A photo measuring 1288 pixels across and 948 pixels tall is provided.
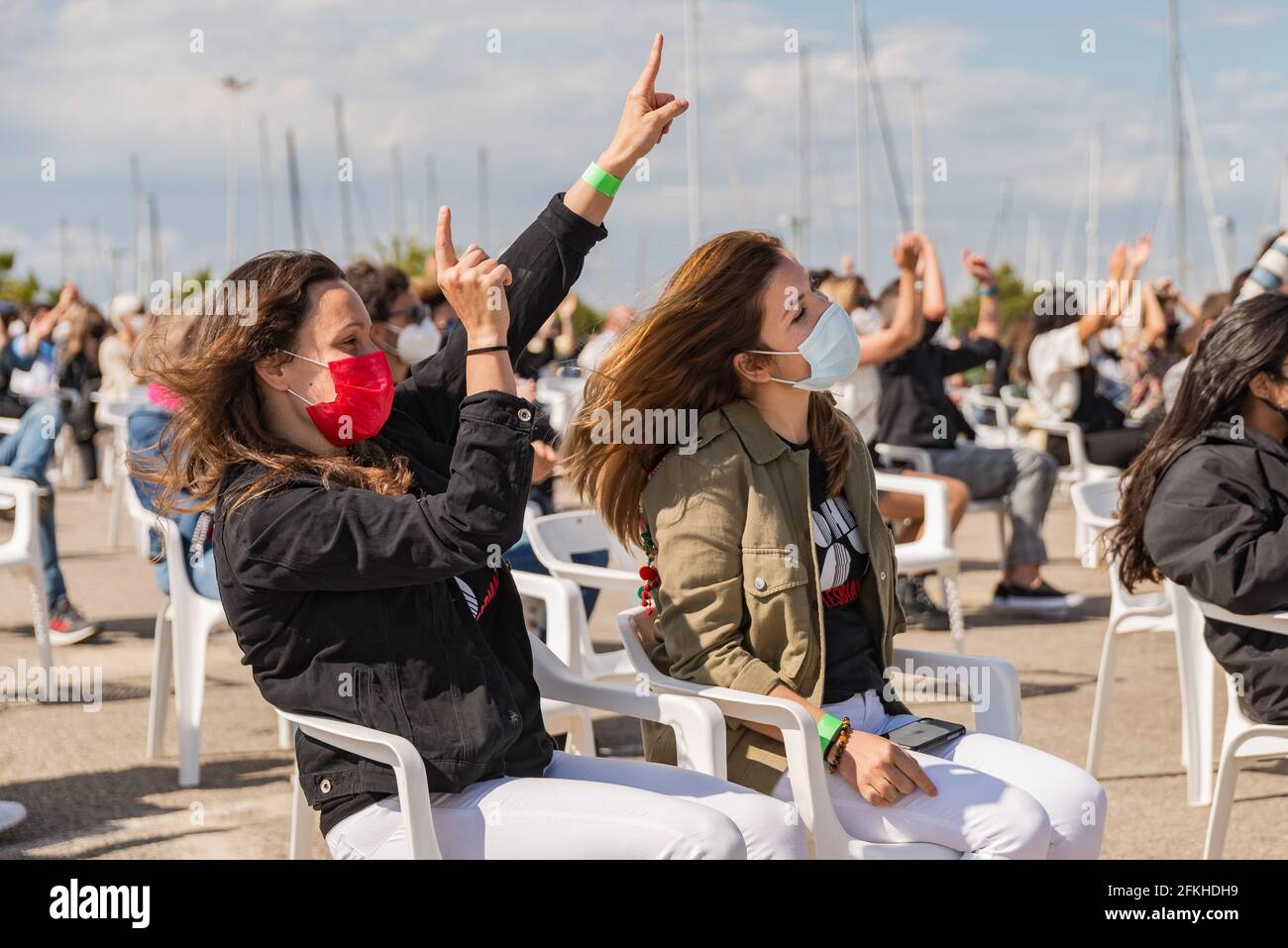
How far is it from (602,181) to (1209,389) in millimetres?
2046

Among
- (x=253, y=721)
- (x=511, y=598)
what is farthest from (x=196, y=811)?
(x=511, y=598)

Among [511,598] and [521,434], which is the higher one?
[521,434]

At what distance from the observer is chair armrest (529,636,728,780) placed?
3152mm

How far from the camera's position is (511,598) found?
3.13 metres

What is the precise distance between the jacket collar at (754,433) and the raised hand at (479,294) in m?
0.84

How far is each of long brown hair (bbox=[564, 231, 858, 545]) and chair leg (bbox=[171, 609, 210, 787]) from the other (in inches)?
96.3

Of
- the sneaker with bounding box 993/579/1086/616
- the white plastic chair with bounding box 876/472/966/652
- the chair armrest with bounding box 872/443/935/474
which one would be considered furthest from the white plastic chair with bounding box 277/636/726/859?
the sneaker with bounding box 993/579/1086/616

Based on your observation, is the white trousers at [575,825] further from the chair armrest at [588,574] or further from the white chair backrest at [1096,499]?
the white chair backrest at [1096,499]

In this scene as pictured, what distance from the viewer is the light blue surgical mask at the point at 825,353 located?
3.41 metres

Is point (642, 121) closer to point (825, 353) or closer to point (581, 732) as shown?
point (825, 353)

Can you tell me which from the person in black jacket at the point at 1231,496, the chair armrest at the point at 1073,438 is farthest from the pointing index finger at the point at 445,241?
the chair armrest at the point at 1073,438
